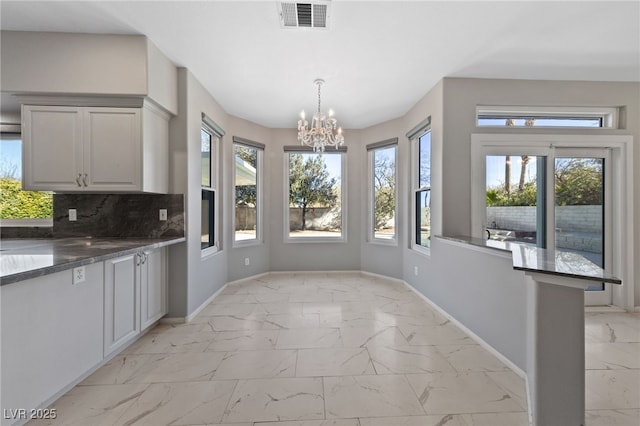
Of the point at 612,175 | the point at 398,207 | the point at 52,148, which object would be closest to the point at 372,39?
the point at 398,207

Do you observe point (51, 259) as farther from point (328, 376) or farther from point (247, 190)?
point (247, 190)

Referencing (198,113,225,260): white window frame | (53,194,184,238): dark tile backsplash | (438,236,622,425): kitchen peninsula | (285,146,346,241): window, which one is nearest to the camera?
(438,236,622,425): kitchen peninsula

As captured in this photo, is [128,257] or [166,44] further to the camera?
[166,44]

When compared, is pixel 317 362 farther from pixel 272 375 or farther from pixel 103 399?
pixel 103 399

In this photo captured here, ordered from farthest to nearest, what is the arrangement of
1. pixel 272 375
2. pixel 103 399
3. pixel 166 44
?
1. pixel 166 44
2. pixel 272 375
3. pixel 103 399

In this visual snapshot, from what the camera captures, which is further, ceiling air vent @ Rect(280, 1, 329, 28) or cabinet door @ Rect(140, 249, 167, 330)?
cabinet door @ Rect(140, 249, 167, 330)

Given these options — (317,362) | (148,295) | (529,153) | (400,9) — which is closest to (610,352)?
(529,153)

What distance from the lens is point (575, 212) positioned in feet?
10.8

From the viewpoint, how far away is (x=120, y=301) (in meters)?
2.18

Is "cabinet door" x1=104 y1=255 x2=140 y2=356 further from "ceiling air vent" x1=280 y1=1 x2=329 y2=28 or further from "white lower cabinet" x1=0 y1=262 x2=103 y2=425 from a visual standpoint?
"ceiling air vent" x1=280 y1=1 x2=329 y2=28

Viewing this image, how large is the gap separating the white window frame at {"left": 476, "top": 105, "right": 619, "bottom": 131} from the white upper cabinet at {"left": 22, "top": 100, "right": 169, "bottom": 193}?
367 cm

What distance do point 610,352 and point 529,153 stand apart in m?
2.09

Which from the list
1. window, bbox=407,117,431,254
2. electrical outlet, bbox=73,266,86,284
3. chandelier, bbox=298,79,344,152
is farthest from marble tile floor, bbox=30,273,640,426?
chandelier, bbox=298,79,344,152

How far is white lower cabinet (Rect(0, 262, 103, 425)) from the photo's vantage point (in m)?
1.41
